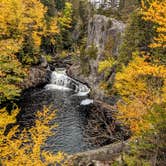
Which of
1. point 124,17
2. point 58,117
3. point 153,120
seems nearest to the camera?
point 153,120

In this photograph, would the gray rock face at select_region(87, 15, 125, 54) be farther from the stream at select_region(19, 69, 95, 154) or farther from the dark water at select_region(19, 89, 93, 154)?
the dark water at select_region(19, 89, 93, 154)

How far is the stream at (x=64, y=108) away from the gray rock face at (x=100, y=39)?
1623 mm

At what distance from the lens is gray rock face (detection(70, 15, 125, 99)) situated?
46.1 meters

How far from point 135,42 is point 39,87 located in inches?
866

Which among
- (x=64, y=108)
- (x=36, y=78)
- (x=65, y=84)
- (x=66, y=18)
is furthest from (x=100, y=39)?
(x=66, y=18)

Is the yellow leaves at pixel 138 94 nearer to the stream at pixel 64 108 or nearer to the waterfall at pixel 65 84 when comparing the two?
the stream at pixel 64 108

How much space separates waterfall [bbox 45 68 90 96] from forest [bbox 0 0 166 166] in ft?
0.50

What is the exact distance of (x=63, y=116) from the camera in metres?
36.6

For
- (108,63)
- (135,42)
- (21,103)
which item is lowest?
(21,103)

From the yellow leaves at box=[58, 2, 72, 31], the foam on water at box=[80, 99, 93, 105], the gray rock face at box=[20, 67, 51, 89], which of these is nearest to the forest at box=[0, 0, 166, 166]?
the gray rock face at box=[20, 67, 51, 89]

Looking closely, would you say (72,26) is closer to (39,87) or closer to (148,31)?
(39,87)

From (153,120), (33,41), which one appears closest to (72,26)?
(33,41)

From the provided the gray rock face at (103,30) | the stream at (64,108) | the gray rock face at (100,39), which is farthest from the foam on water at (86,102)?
the gray rock face at (103,30)

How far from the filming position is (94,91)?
45594mm
